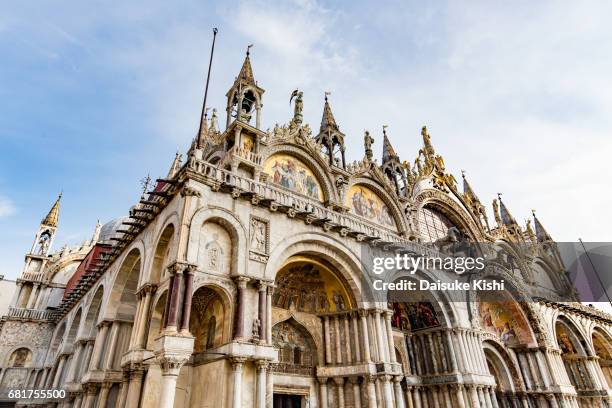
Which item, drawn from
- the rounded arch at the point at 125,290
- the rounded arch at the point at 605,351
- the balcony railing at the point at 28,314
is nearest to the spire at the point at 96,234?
the balcony railing at the point at 28,314

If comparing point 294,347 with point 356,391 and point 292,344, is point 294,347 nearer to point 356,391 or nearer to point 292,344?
point 292,344

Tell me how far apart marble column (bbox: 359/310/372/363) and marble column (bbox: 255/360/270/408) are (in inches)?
168

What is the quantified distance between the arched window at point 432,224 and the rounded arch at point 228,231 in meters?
14.9

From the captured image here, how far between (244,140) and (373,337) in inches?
384

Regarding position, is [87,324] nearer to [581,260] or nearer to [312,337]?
[312,337]

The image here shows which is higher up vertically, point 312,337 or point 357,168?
point 357,168

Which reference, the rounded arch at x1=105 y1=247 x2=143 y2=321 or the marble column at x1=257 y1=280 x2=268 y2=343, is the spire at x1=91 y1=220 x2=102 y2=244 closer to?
the rounded arch at x1=105 y1=247 x2=143 y2=321

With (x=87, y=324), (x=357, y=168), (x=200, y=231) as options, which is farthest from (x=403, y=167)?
(x=87, y=324)

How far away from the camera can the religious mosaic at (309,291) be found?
14361 millimetres

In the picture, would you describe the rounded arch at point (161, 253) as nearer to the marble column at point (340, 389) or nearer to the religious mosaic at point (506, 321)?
the marble column at point (340, 389)

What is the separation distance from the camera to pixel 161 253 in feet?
41.0

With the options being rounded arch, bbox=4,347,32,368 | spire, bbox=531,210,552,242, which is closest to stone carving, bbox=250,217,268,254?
rounded arch, bbox=4,347,32,368

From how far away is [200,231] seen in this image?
11.1m

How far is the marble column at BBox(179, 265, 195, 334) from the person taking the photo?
9.52 meters
